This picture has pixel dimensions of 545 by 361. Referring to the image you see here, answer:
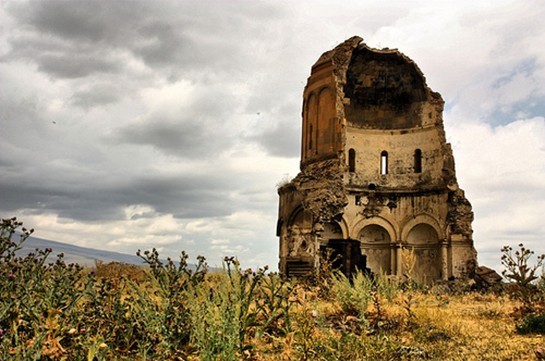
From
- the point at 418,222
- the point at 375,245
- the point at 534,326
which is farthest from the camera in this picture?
the point at 375,245

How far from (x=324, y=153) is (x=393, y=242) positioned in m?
5.33

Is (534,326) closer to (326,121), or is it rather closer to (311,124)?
(326,121)

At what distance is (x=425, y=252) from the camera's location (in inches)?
845

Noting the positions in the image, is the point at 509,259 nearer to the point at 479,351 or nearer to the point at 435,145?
the point at 479,351

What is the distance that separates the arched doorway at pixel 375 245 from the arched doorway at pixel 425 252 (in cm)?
99

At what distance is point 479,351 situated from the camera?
5984 mm

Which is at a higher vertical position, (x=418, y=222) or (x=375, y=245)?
(x=418, y=222)

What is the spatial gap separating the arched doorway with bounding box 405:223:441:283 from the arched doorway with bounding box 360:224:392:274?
3.24 ft

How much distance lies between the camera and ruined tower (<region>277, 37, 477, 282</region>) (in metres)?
→ 19.7

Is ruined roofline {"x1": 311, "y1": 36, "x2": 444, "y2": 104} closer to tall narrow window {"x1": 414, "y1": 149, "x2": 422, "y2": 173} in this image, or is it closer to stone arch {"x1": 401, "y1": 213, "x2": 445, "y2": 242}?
tall narrow window {"x1": 414, "y1": 149, "x2": 422, "y2": 173}

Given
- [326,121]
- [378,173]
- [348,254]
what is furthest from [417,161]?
[348,254]

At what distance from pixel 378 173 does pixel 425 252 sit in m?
3.98

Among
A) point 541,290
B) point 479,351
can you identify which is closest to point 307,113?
point 541,290

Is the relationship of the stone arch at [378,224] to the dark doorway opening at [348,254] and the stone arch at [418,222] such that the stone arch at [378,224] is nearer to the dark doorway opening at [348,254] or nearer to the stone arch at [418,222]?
the stone arch at [418,222]
